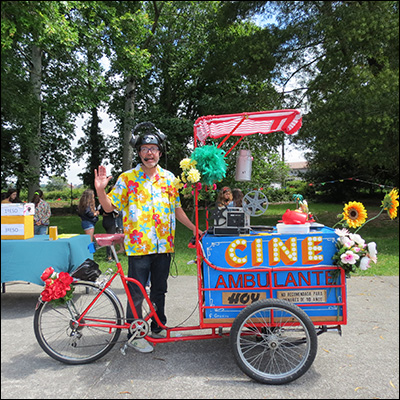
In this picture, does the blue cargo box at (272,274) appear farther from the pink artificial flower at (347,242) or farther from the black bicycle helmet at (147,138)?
the black bicycle helmet at (147,138)

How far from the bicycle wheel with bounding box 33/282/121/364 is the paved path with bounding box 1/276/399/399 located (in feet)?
0.35

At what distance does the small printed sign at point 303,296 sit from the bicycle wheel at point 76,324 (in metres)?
1.37

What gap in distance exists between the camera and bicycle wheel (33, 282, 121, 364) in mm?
2822

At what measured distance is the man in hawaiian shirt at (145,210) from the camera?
297cm

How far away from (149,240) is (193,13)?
1119 centimetres

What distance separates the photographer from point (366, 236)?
33.6 ft

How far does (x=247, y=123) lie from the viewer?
3.11m

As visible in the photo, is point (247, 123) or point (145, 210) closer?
point (145, 210)

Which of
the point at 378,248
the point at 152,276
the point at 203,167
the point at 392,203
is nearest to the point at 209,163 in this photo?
the point at 203,167

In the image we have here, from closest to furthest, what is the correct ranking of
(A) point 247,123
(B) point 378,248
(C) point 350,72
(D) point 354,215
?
(D) point 354,215, (A) point 247,123, (B) point 378,248, (C) point 350,72

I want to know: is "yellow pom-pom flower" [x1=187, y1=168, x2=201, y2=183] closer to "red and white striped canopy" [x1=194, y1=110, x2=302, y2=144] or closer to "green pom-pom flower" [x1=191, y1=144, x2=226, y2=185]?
"green pom-pom flower" [x1=191, y1=144, x2=226, y2=185]

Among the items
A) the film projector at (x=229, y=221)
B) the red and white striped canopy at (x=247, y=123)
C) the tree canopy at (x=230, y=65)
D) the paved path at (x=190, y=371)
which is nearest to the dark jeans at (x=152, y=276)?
the paved path at (x=190, y=371)

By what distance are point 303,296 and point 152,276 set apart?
4.37ft

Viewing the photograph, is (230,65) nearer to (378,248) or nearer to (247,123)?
(378,248)
